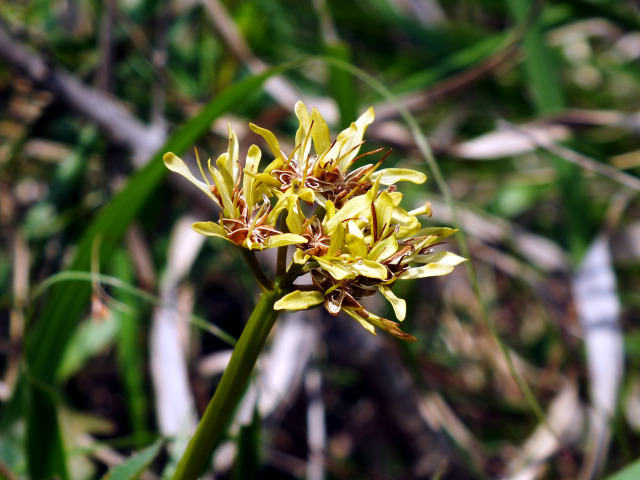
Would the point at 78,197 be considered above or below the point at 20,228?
above

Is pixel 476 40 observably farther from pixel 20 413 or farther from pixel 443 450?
pixel 20 413

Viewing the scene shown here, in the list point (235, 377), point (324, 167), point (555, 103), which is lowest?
point (235, 377)

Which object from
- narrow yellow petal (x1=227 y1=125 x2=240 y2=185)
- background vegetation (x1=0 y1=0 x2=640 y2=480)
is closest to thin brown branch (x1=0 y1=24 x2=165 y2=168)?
background vegetation (x1=0 y1=0 x2=640 y2=480)

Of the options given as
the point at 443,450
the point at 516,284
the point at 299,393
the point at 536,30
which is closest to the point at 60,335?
the point at 299,393

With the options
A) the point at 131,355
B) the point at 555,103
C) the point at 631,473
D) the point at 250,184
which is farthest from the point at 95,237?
the point at 555,103

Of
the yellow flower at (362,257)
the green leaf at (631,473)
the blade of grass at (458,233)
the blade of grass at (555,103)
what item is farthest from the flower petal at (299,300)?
the blade of grass at (555,103)

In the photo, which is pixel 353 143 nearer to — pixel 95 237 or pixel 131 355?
pixel 95 237

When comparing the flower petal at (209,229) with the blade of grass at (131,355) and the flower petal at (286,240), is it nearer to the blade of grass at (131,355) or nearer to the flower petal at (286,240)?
the flower petal at (286,240)
